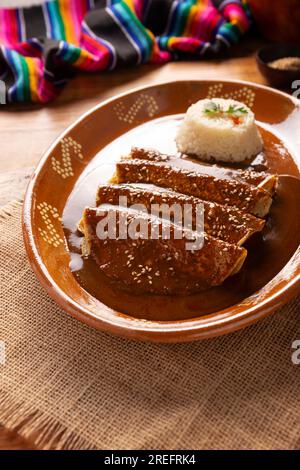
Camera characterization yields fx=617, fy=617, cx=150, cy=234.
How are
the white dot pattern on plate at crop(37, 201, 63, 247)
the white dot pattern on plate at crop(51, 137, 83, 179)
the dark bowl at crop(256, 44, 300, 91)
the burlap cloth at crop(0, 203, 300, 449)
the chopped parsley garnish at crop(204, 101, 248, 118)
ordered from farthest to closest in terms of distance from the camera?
A: the dark bowl at crop(256, 44, 300, 91) < the chopped parsley garnish at crop(204, 101, 248, 118) < the white dot pattern on plate at crop(51, 137, 83, 179) < the white dot pattern on plate at crop(37, 201, 63, 247) < the burlap cloth at crop(0, 203, 300, 449)

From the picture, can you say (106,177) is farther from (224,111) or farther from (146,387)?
(146,387)

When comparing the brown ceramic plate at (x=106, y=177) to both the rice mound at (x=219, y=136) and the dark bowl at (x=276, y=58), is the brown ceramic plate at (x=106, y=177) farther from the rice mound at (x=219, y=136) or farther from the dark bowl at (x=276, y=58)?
the dark bowl at (x=276, y=58)

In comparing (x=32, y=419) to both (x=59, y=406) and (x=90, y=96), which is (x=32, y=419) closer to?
(x=59, y=406)

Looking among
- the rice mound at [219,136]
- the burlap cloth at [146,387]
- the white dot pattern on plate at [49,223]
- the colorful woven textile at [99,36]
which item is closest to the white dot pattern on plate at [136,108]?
the rice mound at [219,136]

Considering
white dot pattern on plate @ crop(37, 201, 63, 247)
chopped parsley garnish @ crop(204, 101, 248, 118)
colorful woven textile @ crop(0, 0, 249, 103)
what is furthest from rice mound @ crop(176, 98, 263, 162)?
colorful woven textile @ crop(0, 0, 249, 103)

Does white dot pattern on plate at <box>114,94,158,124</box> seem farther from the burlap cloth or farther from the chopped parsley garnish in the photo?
the burlap cloth

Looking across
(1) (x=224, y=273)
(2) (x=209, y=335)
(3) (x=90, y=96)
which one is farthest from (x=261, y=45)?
(2) (x=209, y=335)

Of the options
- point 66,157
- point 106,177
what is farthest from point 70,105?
point 106,177
